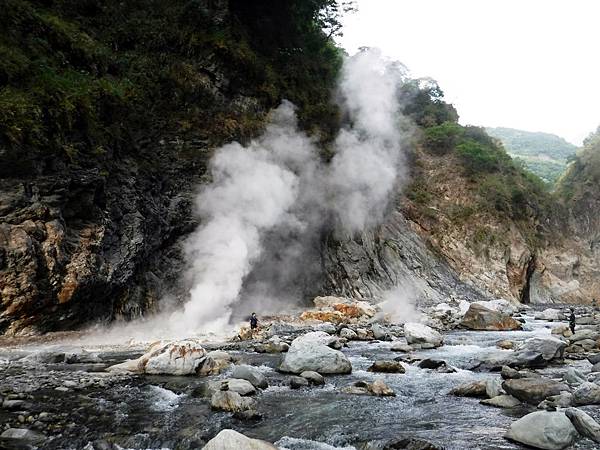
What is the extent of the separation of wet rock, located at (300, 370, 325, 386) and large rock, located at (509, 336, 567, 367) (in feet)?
14.2

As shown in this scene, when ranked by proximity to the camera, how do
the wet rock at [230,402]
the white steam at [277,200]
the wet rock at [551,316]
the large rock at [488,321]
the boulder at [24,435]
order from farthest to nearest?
the wet rock at [551,316] < the large rock at [488,321] < the white steam at [277,200] < the wet rock at [230,402] < the boulder at [24,435]

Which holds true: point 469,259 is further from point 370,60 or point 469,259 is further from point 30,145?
point 30,145

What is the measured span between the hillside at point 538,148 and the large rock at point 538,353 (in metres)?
88.5

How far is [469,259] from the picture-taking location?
Result: 35.6 metres

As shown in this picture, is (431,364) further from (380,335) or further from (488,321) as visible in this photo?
(488,321)

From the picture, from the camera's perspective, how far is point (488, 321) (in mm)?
18078

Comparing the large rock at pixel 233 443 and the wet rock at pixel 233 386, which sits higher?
the large rock at pixel 233 443

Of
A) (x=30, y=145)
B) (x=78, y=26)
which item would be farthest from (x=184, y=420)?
(x=78, y=26)

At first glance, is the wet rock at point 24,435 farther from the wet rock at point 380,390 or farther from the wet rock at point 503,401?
the wet rock at point 503,401

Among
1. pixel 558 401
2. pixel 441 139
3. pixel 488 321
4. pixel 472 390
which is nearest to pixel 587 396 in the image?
pixel 558 401

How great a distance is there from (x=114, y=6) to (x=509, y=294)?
30.7 metres

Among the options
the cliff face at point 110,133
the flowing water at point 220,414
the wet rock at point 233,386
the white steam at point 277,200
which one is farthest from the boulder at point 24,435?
the white steam at point 277,200

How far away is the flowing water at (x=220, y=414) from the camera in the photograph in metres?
5.58

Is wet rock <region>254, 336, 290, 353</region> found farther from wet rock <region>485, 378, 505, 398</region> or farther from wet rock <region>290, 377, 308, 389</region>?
wet rock <region>485, 378, 505, 398</region>
